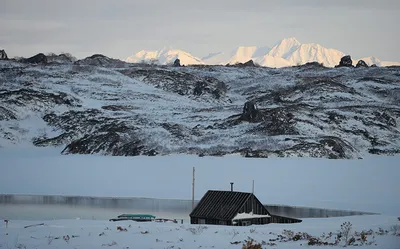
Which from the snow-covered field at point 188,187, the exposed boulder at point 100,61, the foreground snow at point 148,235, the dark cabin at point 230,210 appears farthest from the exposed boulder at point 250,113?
the exposed boulder at point 100,61

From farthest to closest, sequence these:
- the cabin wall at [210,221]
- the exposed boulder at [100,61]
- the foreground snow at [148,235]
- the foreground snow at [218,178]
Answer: the exposed boulder at [100,61] → the foreground snow at [218,178] → the cabin wall at [210,221] → the foreground snow at [148,235]

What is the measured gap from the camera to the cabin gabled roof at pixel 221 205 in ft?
101

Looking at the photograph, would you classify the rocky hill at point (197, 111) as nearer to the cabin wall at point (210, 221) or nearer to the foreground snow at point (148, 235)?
the cabin wall at point (210, 221)

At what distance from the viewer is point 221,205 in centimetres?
3141

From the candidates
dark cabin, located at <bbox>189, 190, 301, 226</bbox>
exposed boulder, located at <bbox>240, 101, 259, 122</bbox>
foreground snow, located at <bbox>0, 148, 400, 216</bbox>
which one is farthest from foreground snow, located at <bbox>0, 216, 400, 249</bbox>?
exposed boulder, located at <bbox>240, 101, 259, 122</bbox>

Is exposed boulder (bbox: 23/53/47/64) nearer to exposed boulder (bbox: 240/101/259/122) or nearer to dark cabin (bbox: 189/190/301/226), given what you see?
exposed boulder (bbox: 240/101/259/122)

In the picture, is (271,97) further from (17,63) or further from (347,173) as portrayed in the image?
(347,173)

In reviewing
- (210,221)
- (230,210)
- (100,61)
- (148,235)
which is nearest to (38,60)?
(100,61)

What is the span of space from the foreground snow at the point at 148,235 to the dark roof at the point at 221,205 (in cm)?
476

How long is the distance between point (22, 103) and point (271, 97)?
39.5 meters

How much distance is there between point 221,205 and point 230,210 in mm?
725

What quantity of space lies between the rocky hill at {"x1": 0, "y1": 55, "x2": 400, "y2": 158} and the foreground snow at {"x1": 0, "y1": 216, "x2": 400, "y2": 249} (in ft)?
150

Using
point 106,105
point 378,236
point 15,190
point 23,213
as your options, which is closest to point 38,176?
point 15,190

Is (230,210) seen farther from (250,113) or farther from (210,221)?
(250,113)
